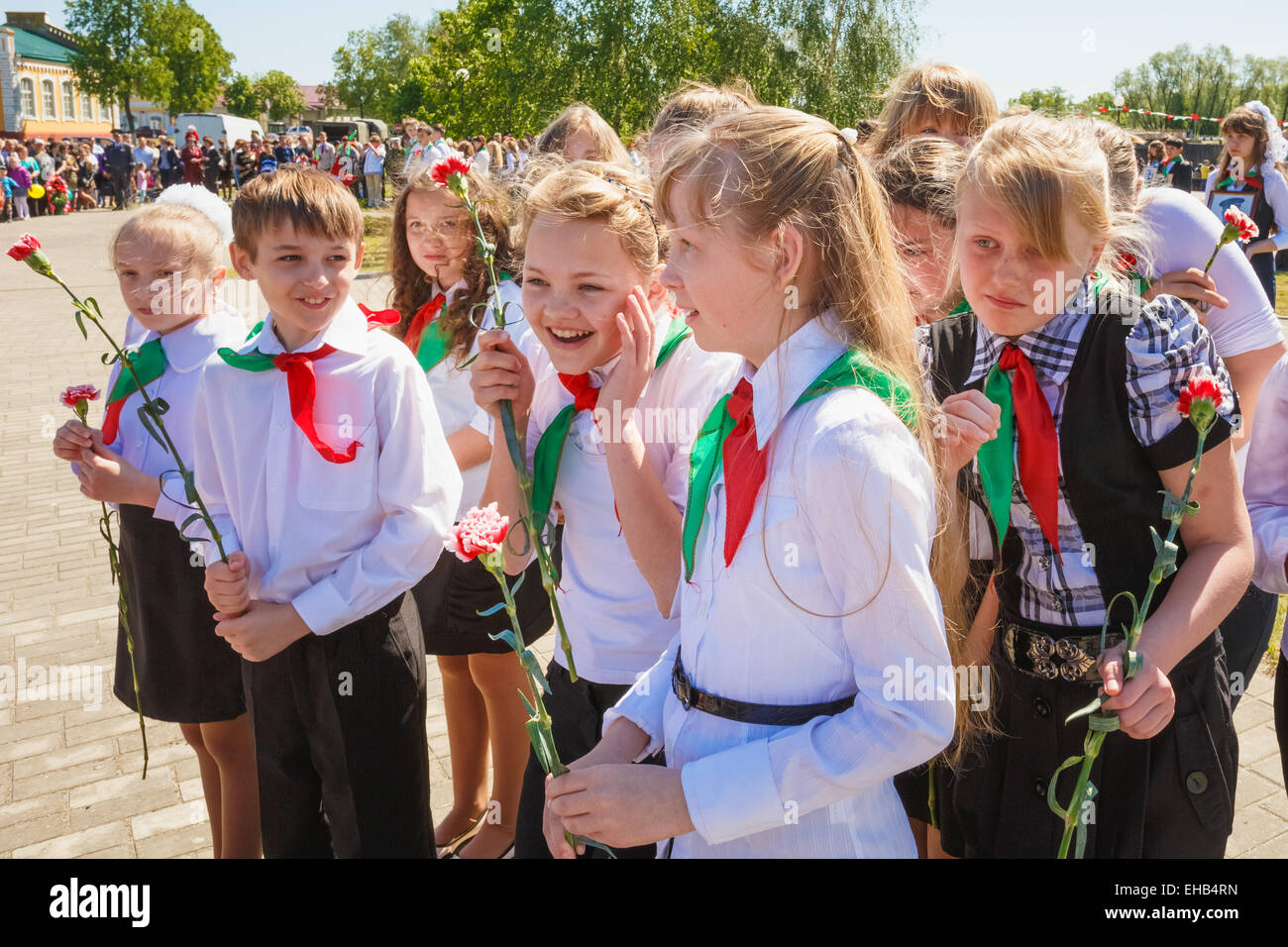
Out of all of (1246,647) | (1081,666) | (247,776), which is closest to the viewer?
(1081,666)

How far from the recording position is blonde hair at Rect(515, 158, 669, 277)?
2150 mm

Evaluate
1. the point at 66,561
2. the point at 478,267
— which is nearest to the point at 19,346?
the point at 66,561

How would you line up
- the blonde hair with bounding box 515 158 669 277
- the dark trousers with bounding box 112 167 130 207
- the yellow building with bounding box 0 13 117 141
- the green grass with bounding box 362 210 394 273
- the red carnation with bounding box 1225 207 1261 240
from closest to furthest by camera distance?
the red carnation with bounding box 1225 207 1261 240
the blonde hair with bounding box 515 158 669 277
the green grass with bounding box 362 210 394 273
the dark trousers with bounding box 112 167 130 207
the yellow building with bounding box 0 13 117 141

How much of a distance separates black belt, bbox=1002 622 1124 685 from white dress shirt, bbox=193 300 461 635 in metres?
1.39

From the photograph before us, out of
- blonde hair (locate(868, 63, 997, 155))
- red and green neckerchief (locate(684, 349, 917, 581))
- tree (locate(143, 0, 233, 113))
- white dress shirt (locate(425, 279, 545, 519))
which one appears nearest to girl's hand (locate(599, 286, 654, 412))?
red and green neckerchief (locate(684, 349, 917, 581))

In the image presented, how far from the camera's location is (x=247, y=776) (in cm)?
310

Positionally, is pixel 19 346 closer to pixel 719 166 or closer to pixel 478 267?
pixel 478 267

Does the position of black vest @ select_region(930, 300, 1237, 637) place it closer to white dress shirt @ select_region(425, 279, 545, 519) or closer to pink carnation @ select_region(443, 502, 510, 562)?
pink carnation @ select_region(443, 502, 510, 562)

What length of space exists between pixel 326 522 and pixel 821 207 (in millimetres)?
1543

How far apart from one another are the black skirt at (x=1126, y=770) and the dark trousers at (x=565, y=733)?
82 centimetres

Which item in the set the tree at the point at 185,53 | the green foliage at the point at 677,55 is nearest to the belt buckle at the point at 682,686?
the green foliage at the point at 677,55

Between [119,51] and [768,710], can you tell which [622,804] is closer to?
[768,710]
